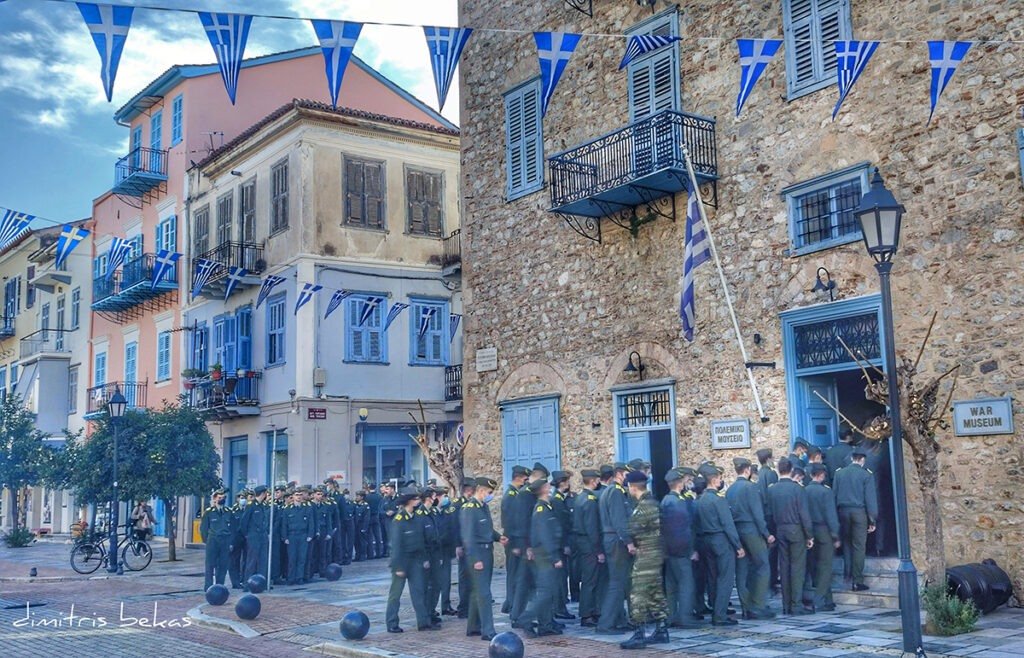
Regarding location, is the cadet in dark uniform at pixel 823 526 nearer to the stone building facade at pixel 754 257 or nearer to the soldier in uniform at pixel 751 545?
the soldier in uniform at pixel 751 545

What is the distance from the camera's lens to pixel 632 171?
619 inches

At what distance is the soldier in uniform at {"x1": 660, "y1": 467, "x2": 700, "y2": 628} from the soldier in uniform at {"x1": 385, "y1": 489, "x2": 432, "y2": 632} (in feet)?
9.28

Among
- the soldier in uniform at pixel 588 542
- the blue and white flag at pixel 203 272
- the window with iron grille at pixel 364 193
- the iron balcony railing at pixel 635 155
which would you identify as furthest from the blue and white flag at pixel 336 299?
the soldier in uniform at pixel 588 542

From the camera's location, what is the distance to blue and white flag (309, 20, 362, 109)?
11.0m

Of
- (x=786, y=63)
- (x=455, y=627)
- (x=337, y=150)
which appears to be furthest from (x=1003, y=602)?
(x=337, y=150)

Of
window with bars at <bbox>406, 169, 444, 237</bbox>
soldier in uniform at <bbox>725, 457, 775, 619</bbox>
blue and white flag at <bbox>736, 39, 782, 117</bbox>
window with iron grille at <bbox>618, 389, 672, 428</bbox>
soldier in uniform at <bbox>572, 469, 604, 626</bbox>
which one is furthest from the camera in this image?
window with bars at <bbox>406, 169, 444, 237</bbox>

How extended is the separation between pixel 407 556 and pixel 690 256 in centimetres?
566

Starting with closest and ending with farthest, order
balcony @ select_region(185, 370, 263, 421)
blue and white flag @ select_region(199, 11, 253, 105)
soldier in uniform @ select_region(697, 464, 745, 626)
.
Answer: blue and white flag @ select_region(199, 11, 253, 105) → soldier in uniform @ select_region(697, 464, 745, 626) → balcony @ select_region(185, 370, 263, 421)

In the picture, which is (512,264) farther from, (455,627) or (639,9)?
(455,627)

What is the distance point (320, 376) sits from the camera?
25.7m

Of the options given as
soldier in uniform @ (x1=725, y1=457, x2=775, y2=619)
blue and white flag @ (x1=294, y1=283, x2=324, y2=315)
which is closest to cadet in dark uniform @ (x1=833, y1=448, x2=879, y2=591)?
soldier in uniform @ (x1=725, y1=457, x2=775, y2=619)

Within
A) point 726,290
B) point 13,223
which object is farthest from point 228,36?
point 13,223

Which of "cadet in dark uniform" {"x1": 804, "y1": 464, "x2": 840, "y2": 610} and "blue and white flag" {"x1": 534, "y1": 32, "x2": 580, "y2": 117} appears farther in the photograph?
"blue and white flag" {"x1": 534, "y1": 32, "x2": 580, "y2": 117}

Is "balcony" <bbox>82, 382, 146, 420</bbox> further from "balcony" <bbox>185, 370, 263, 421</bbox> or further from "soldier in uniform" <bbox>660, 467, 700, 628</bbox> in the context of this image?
"soldier in uniform" <bbox>660, 467, 700, 628</bbox>
